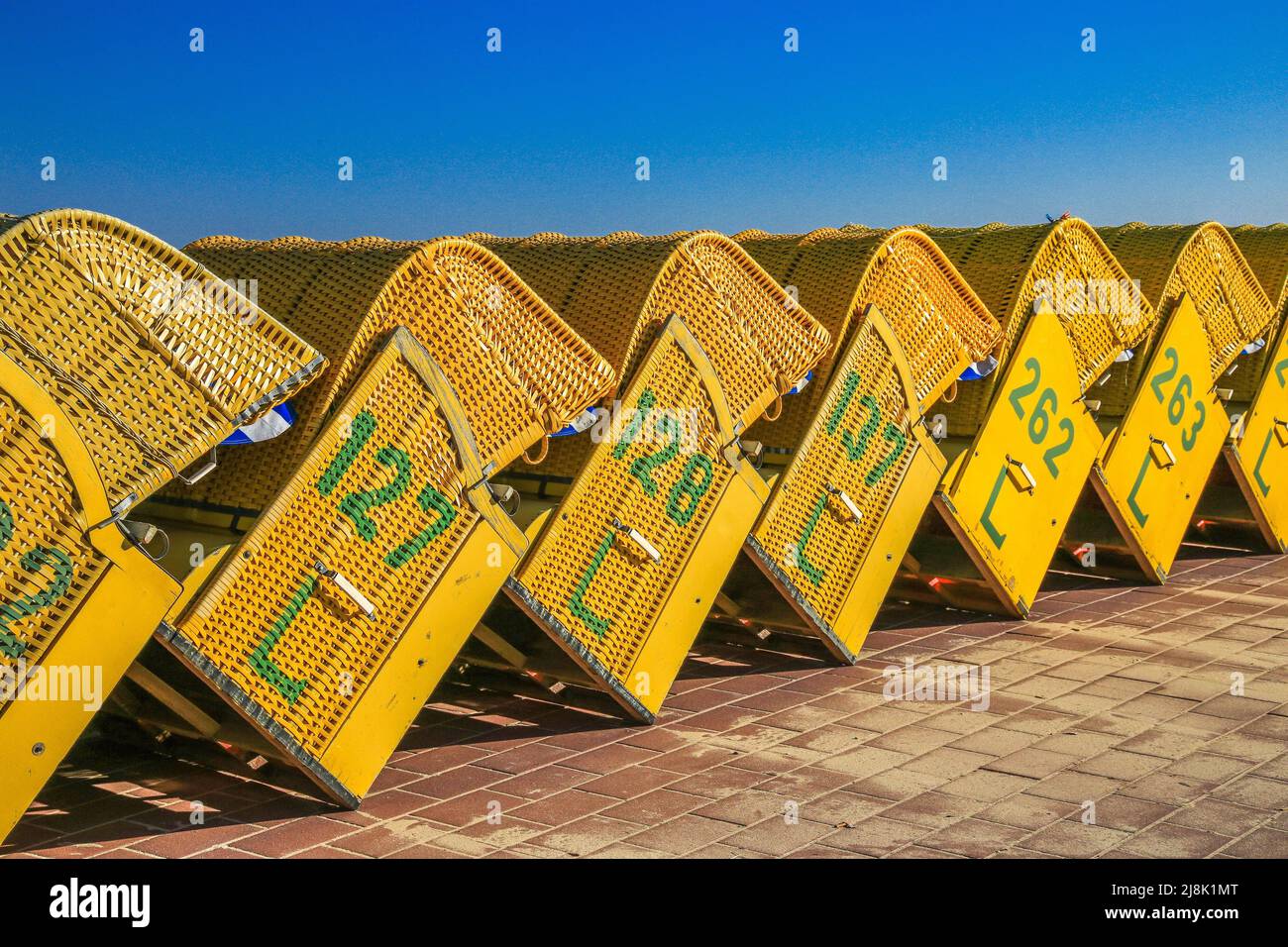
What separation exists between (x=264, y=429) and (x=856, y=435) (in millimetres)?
3237

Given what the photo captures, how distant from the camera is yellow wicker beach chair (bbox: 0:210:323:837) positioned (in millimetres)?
4285

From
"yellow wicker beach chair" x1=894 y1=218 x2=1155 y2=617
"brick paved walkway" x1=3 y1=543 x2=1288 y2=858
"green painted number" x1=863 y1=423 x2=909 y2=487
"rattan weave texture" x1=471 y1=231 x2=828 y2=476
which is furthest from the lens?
"yellow wicker beach chair" x1=894 y1=218 x2=1155 y2=617

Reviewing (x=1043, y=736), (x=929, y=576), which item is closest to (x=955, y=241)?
(x=929, y=576)

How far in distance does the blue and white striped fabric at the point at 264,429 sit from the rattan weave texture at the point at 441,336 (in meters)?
0.10

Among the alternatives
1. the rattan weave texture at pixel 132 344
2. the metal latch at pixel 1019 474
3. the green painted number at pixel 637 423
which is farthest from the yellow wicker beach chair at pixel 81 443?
the metal latch at pixel 1019 474

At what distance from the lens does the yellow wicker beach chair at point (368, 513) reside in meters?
4.96

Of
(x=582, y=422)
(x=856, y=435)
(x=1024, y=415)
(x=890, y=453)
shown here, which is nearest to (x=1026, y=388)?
(x=1024, y=415)

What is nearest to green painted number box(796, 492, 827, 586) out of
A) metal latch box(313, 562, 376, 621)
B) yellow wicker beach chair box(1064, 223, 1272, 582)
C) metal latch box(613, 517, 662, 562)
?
metal latch box(613, 517, 662, 562)

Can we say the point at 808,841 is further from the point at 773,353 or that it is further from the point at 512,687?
the point at 773,353

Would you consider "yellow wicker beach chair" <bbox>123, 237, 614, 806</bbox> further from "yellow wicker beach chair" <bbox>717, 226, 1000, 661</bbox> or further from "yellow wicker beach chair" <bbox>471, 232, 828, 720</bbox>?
"yellow wicker beach chair" <bbox>717, 226, 1000, 661</bbox>

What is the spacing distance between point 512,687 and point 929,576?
2.85 metres

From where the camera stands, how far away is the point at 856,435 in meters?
7.20

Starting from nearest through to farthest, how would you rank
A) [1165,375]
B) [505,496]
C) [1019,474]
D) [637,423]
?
[505,496]
[637,423]
[1019,474]
[1165,375]

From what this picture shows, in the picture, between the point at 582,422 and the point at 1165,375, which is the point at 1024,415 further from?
the point at 582,422
